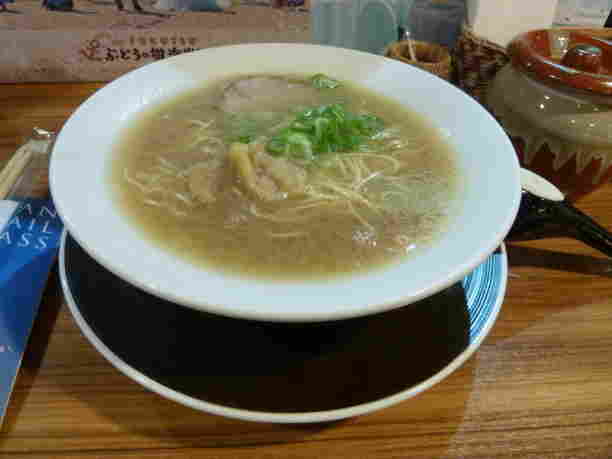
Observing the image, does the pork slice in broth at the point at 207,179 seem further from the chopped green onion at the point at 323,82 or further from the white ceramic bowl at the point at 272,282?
the chopped green onion at the point at 323,82

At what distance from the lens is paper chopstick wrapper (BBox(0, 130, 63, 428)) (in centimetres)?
118

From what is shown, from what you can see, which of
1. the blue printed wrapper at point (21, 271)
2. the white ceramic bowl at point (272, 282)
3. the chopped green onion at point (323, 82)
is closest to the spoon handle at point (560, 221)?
the white ceramic bowl at point (272, 282)

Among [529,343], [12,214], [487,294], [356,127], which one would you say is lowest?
[529,343]

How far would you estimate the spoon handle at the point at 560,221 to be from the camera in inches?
58.7

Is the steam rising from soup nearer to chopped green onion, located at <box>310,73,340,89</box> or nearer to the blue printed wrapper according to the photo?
chopped green onion, located at <box>310,73,340,89</box>

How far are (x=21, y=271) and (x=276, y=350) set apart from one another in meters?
0.84

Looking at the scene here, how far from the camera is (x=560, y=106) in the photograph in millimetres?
1640

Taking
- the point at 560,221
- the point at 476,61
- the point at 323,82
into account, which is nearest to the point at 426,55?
the point at 476,61

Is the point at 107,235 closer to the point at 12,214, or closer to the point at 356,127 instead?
the point at 12,214

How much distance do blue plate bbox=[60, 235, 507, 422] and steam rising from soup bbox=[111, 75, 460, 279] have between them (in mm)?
197

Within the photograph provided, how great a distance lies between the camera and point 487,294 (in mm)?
1316

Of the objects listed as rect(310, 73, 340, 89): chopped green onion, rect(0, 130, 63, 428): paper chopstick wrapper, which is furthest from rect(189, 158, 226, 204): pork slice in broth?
rect(310, 73, 340, 89): chopped green onion

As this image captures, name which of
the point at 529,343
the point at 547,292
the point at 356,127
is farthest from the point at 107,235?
the point at 547,292

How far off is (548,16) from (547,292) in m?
1.73
